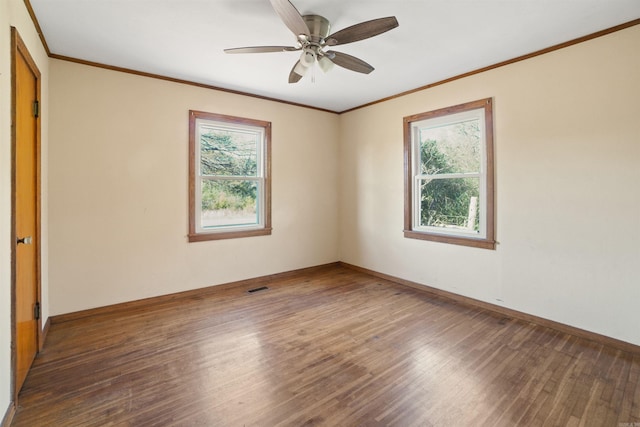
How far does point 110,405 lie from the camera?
188 centimetres

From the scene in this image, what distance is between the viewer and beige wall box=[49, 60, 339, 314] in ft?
10.1

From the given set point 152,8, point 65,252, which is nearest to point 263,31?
point 152,8

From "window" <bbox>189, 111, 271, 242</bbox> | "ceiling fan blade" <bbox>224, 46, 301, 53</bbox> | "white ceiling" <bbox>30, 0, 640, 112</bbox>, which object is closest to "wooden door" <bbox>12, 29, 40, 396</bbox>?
"white ceiling" <bbox>30, 0, 640, 112</bbox>

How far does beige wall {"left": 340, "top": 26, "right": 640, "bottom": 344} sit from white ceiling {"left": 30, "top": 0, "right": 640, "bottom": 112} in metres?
0.29

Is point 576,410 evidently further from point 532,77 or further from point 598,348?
point 532,77

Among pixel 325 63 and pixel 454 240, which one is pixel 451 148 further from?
pixel 325 63

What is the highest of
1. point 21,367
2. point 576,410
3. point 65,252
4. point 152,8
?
point 152,8

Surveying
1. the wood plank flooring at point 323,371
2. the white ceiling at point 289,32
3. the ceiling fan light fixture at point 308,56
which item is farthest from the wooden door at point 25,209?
the ceiling fan light fixture at point 308,56

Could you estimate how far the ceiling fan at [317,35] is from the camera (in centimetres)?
204

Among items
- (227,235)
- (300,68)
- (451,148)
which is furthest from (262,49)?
(451,148)

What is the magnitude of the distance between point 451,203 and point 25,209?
4.18 m

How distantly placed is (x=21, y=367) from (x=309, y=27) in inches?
127

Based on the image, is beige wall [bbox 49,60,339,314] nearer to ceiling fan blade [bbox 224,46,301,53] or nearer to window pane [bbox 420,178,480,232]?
ceiling fan blade [bbox 224,46,301,53]

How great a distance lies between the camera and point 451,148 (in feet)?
12.6
